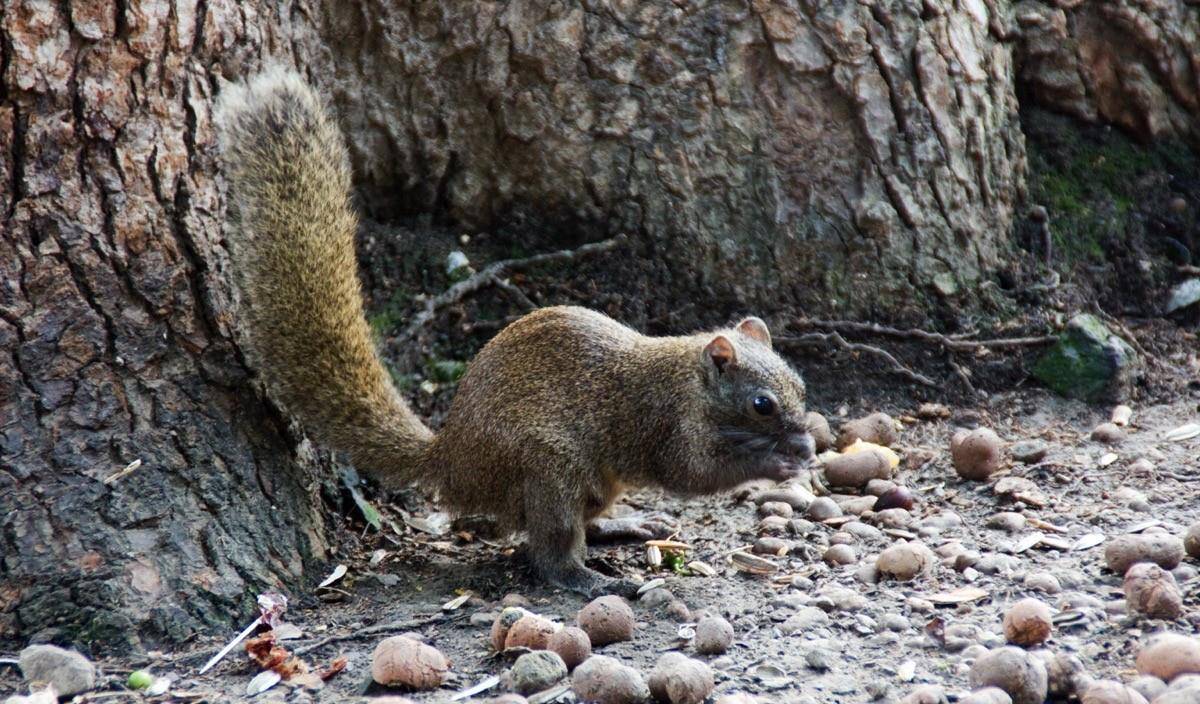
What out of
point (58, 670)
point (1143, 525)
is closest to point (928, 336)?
point (1143, 525)

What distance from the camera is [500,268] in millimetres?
4652

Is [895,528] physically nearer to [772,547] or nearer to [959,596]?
[772,547]

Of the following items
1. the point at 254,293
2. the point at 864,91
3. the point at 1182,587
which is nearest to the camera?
the point at 1182,587

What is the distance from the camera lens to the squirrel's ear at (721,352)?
3824 millimetres

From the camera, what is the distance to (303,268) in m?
3.44

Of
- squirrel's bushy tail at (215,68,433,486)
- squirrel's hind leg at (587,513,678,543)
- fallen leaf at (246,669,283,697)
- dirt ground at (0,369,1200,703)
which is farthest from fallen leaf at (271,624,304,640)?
squirrel's hind leg at (587,513,678,543)

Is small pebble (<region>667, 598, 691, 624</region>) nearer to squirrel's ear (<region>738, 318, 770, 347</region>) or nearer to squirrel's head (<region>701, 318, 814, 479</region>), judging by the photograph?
squirrel's head (<region>701, 318, 814, 479</region>)

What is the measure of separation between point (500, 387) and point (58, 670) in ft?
4.71

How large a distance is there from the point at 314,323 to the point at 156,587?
2.73 feet

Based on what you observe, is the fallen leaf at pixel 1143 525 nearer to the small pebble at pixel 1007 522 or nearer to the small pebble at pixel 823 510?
the small pebble at pixel 1007 522

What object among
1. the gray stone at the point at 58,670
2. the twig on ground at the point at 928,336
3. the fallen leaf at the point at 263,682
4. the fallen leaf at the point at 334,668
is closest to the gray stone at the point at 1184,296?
the twig on ground at the point at 928,336

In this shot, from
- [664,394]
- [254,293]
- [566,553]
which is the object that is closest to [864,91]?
[664,394]

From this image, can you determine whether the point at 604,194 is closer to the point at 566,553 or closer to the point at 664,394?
the point at 664,394

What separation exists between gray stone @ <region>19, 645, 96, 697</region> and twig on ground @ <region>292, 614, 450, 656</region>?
0.49 meters
